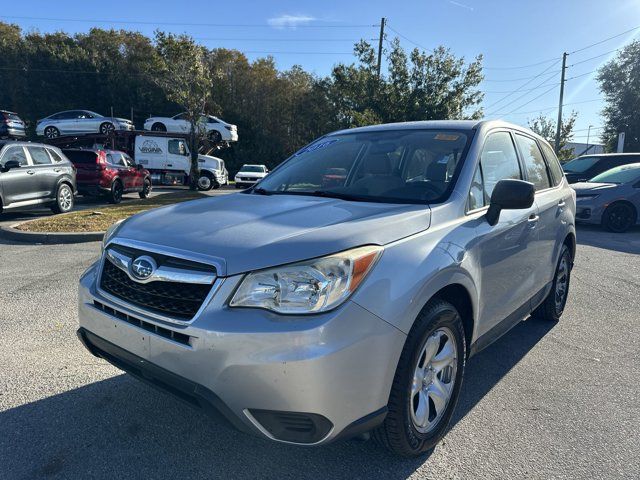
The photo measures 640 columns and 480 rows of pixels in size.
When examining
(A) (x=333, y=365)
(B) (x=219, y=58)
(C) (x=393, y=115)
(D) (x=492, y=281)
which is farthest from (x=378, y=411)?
(B) (x=219, y=58)

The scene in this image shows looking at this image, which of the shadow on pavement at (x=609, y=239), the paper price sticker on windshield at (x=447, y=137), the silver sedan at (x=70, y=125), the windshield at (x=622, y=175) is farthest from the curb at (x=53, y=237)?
the silver sedan at (x=70, y=125)

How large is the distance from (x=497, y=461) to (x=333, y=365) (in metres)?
1.27

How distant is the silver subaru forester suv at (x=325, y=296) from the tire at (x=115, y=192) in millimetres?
12909

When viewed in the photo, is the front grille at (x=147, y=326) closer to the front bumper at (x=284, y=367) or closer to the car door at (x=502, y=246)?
the front bumper at (x=284, y=367)

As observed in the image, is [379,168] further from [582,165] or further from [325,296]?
[582,165]

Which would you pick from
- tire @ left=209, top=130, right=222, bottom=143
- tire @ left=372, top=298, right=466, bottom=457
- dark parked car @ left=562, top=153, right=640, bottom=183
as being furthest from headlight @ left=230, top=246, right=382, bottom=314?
tire @ left=209, top=130, right=222, bottom=143

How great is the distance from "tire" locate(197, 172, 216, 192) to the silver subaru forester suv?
65.6ft

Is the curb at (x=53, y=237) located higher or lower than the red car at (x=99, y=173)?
lower

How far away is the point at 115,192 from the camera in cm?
1473

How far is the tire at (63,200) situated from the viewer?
1123cm

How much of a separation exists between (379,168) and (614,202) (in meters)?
9.77

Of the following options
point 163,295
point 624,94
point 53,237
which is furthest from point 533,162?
point 624,94

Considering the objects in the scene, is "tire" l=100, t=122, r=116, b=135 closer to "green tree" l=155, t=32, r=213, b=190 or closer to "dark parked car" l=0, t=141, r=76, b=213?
"green tree" l=155, t=32, r=213, b=190

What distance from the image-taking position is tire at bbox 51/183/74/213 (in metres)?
11.2
